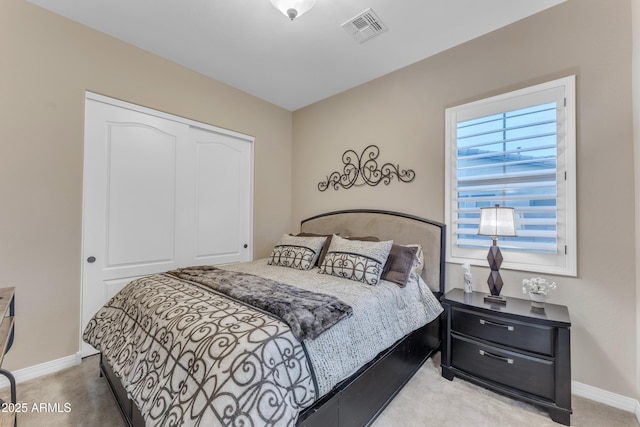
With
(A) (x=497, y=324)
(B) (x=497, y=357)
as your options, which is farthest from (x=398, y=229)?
(B) (x=497, y=357)

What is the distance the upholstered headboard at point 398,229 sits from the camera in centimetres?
256

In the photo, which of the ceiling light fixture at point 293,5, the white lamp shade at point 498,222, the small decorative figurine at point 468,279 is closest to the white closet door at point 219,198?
the ceiling light fixture at point 293,5

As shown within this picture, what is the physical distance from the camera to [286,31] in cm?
239

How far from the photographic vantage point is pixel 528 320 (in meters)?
1.77

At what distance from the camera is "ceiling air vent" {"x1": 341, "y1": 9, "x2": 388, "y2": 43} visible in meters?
2.20

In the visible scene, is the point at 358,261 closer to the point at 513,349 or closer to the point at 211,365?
the point at 513,349

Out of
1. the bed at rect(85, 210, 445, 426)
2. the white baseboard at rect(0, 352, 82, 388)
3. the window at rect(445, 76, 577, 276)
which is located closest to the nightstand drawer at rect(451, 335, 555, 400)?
the bed at rect(85, 210, 445, 426)

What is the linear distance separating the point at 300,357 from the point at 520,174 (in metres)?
2.20

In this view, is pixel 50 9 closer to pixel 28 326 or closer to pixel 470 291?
pixel 28 326

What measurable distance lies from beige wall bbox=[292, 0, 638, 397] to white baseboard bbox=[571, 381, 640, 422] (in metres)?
0.03

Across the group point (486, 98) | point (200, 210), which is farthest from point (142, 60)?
point (486, 98)

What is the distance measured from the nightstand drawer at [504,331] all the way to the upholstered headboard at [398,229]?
0.45 meters

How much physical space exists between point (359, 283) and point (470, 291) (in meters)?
0.99

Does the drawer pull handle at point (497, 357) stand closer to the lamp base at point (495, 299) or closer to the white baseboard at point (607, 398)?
the lamp base at point (495, 299)
